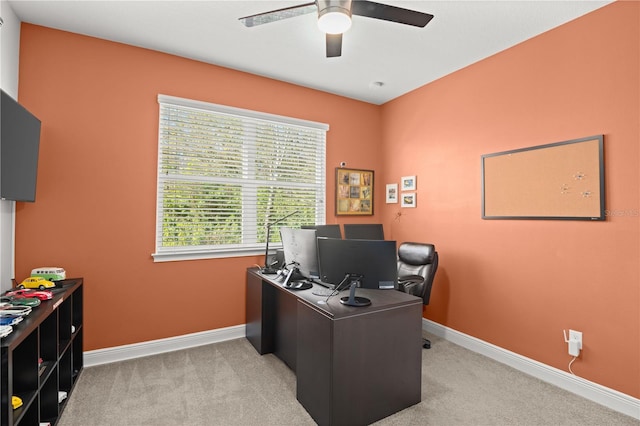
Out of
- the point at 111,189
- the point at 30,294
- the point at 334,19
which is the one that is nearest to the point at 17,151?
the point at 111,189

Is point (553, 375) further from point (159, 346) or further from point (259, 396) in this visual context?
point (159, 346)

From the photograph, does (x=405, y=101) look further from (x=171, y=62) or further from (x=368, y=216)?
(x=171, y=62)

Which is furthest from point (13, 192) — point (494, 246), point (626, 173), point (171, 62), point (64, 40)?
point (626, 173)

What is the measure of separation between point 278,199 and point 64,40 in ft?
8.02

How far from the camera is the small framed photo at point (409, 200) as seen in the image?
4.02 m

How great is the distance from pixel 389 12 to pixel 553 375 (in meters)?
3.08

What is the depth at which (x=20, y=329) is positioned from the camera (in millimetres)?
1553

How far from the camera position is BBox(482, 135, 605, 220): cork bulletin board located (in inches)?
94.2

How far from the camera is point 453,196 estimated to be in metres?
3.52

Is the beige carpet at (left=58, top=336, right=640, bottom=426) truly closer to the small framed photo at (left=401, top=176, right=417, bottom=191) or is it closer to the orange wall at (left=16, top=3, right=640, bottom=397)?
the orange wall at (left=16, top=3, right=640, bottom=397)

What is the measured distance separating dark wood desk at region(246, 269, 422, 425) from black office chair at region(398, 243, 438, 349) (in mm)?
823

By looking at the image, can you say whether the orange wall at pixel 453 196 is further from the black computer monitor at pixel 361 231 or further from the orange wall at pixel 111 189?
the black computer monitor at pixel 361 231

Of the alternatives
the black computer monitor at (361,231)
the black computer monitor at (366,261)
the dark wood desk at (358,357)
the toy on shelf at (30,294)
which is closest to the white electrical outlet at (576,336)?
the dark wood desk at (358,357)

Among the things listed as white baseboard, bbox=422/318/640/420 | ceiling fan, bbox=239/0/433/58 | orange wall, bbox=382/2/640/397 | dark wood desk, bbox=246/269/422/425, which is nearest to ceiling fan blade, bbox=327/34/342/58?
ceiling fan, bbox=239/0/433/58
